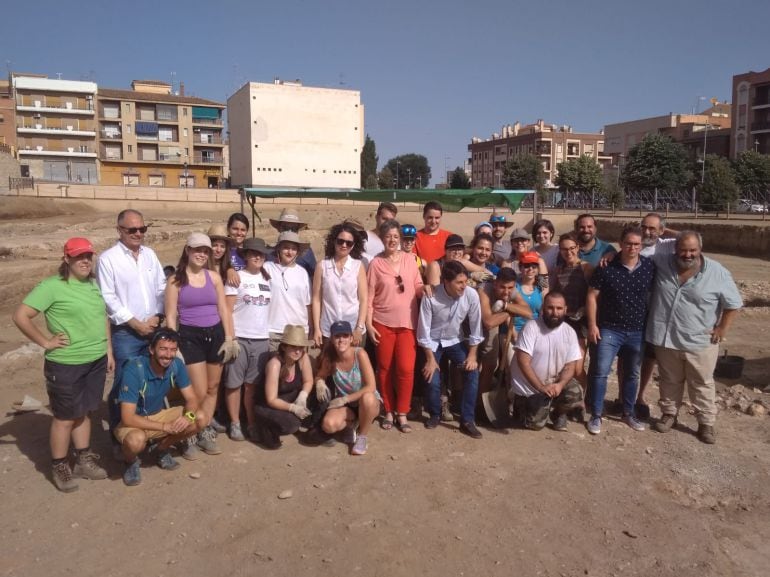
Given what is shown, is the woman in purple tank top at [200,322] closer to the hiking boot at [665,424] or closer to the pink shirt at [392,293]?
the pink shirt at [392,293]

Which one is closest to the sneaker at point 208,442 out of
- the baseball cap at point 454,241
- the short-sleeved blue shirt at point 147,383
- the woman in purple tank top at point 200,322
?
the woman in purple tank top at point 200,322

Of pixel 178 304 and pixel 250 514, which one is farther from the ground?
pixel 178 304

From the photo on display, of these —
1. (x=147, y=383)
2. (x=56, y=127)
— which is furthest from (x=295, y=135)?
(x=147, y=383)

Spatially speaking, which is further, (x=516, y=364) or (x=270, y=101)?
(x=270, y=101)

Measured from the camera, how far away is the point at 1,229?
83.5 feet

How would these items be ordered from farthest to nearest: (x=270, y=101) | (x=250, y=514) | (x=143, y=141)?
1. (x=143, y=141)
2. (x=270, y=101)
3. (x=250, y=514)

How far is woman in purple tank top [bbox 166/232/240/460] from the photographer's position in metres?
4.70

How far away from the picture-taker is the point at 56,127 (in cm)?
6288

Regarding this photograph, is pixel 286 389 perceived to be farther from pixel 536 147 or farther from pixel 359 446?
pixel 536 147

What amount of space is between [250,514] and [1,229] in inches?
1050

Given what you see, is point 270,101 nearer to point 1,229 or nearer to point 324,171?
point 324,171

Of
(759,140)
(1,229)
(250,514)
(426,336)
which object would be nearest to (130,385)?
(250,514)

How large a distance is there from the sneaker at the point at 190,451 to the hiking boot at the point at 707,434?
14.2 feet

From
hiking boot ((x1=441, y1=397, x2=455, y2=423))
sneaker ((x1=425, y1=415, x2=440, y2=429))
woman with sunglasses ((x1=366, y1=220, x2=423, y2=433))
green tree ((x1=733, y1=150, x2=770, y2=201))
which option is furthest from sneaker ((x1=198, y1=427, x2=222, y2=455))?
green tree ((x1=733, y1=150, x2=770, y2=201))
